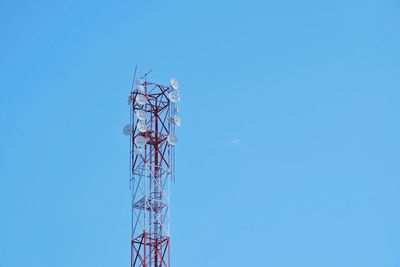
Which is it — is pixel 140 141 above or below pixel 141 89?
below

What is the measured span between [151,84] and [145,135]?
3075 millimetres

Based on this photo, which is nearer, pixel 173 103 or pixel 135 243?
pixel 135 243

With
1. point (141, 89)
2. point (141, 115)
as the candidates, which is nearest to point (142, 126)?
point (141, 115)

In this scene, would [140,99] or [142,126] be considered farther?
[140,99]

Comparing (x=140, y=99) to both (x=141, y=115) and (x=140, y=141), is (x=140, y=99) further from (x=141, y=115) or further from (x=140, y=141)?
(x=140, y=141)

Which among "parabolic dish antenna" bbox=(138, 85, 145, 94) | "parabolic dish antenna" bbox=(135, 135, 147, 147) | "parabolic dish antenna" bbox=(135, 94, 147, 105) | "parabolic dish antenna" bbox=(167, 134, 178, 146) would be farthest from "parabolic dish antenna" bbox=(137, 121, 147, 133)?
"parabolic dish antenna" bbox=(138, 85, 145, 94)

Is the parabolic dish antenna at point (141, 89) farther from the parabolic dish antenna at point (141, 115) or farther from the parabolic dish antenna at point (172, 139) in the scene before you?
the parabolic dish antenna at point (172, 139)

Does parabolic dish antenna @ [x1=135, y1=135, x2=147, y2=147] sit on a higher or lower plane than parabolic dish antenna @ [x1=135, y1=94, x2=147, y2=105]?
lower

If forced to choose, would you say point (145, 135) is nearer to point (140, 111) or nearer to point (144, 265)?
point (140, 111)

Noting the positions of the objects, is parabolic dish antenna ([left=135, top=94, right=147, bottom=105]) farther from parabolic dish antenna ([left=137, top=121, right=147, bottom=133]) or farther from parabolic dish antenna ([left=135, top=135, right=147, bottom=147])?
parabolic dish antenna ([left=135, top=135, right=147, bottom=147])

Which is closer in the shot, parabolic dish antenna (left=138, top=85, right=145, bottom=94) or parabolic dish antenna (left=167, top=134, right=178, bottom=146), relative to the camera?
parabolic dish antenna (left=167, top=134, right=178, bottom=146)

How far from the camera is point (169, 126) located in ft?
210

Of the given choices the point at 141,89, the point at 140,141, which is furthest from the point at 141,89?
the point at 140,141

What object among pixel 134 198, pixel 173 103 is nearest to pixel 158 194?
pixel 134 198
